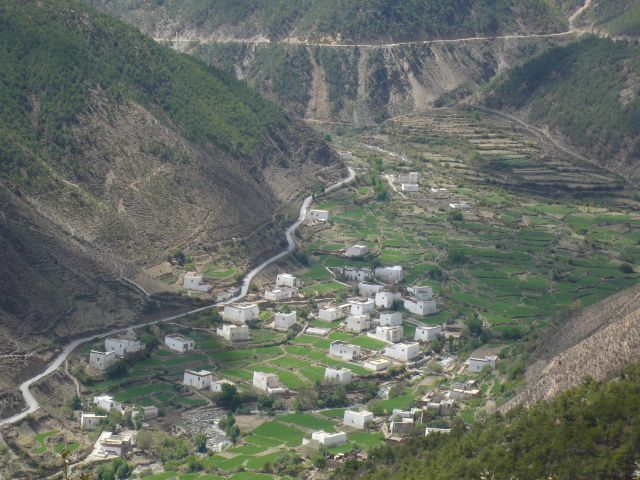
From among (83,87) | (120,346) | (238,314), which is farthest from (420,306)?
(83,87)

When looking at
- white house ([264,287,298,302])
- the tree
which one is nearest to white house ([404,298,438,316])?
white house ([264,287,298,302])

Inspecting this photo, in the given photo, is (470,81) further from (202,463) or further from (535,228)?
(202,463)

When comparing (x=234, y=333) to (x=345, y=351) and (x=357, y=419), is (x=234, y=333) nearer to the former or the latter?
(x=345, y=351)

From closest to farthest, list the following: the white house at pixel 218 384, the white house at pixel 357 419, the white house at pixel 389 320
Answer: the white house at pixel 357 419
the white house at pixel 218 384
the white house at pixel 389 320

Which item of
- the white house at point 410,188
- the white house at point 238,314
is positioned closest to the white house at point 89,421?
the white house at point 238,314

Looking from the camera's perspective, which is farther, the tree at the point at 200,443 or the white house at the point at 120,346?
the white house at the point at 120,346

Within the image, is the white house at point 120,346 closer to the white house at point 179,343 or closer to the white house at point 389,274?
the white house at point 179,343
